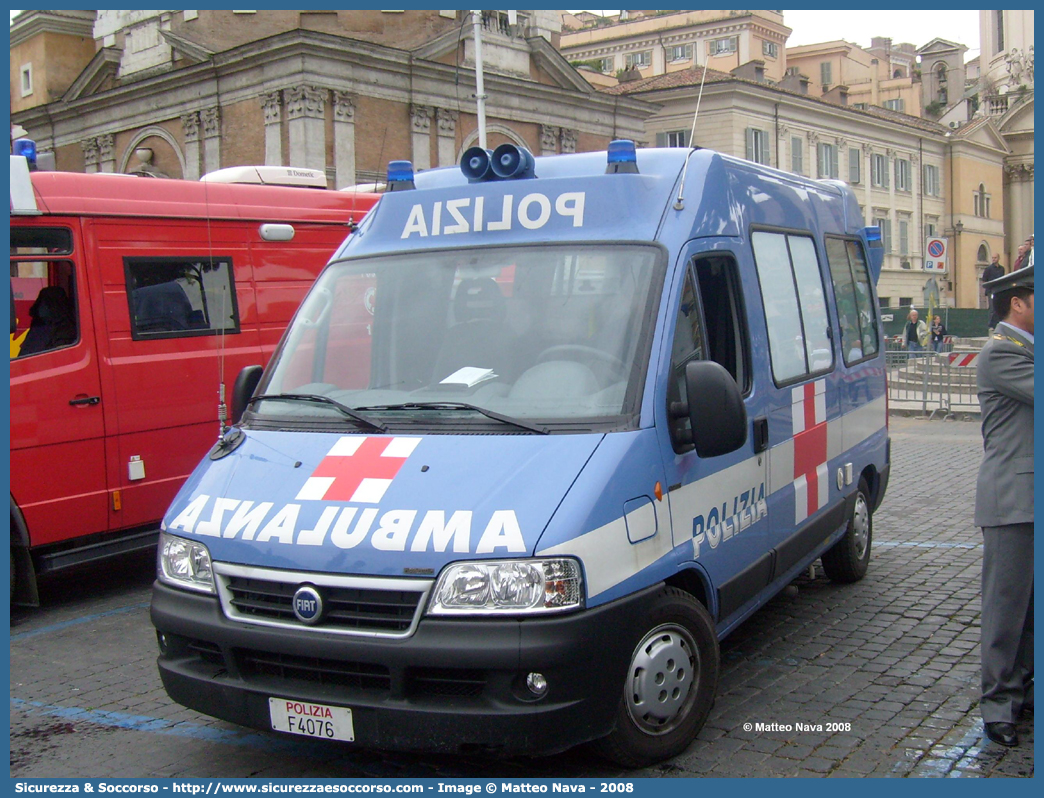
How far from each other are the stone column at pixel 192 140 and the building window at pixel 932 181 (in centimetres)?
4777

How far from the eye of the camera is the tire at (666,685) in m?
4.27

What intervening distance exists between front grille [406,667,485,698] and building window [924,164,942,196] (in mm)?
71740

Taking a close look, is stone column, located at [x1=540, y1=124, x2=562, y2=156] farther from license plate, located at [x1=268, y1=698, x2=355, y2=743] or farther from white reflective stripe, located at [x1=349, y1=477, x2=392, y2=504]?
license plate, located at [x1=268, y1=698, x2=355, y2=743]

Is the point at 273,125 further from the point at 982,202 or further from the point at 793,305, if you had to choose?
the point at 982,202

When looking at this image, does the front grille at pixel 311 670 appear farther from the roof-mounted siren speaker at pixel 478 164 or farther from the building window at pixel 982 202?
the building window at pixel 982 202

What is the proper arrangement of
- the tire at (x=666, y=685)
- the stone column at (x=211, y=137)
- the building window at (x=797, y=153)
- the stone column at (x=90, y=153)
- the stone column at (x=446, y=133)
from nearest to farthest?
1. the tire at (x=666, y=685)
2. the stone column at (x=211, y=137)
3. the stone column at (x=446, y=133)
4. the stone column at (x=90, y=153)
5. the building window at (x=797, y=153)

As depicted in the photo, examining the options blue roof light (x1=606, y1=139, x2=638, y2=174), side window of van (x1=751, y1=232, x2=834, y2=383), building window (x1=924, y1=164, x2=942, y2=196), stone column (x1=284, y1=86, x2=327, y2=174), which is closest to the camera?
blue roof light (x1=606, y1=139, x2=638, y2=174)

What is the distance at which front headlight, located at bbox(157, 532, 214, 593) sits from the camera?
436cm

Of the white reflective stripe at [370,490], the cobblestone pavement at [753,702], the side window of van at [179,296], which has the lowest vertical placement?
the cobblestone pavement at [753,702]

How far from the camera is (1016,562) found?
15.2 ft

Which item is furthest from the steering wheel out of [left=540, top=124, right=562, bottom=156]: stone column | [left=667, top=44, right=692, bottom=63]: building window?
[left=667, top=44, right=692, bottom=63]: building window

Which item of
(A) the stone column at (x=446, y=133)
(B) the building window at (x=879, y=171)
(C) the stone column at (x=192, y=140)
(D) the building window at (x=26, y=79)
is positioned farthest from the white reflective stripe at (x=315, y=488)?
(B) the building window at (x=879, y=171)

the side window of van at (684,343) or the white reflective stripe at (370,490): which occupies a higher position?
the side window of van at (684,343)

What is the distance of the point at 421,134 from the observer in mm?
39875
